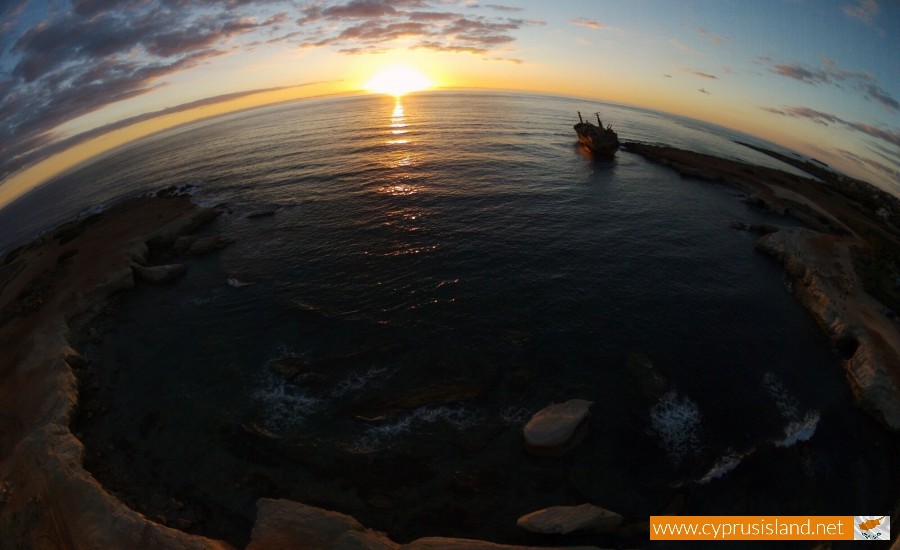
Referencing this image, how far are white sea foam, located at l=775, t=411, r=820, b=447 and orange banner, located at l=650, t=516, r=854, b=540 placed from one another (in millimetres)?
4353

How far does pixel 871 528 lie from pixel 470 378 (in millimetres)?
22089

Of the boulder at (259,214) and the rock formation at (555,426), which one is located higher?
the boulder at (259,214)

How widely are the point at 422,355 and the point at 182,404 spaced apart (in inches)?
660

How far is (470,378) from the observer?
2545cm

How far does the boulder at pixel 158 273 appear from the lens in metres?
37.7

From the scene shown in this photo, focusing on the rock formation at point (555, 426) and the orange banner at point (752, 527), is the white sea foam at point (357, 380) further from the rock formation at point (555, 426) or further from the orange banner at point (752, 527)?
the orange banner at point (752, 527)

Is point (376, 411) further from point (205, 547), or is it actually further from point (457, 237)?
point (457, 237)

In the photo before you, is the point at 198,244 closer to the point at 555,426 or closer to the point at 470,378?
the point at 470,378

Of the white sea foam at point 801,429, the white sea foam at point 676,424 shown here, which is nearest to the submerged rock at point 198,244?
the white sea foam at point 676,424

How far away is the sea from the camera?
19500 millimetres

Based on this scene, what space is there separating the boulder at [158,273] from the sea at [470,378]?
114 centimetres

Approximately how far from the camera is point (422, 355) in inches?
1080

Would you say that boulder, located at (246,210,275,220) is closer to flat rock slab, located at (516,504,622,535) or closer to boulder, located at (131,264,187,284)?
boulder, located at (131,264,187,284)

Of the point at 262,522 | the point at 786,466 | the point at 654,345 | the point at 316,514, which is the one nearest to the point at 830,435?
the point at 786,466
